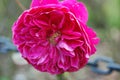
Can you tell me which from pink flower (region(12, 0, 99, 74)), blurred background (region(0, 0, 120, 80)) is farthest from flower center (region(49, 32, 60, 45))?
blurred background (region(0, 0, 120, 80))

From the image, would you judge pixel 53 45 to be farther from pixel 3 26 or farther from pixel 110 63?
pixel 3 26

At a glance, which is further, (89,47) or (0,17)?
(0,17)

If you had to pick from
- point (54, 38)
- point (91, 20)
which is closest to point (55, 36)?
point (54, 38)

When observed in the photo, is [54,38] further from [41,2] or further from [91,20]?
[91,20]

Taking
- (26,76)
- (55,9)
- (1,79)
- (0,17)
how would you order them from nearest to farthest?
(55,9)
(1,79)
(0,17)
(26,76)

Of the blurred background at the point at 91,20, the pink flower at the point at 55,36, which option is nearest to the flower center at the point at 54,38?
the pink flower at the point at 55,36

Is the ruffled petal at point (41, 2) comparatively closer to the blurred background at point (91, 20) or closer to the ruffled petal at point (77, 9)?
the ruffled petal at point (77, 9)

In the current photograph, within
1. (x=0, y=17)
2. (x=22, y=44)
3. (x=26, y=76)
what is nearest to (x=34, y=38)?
(x=22, y=44)

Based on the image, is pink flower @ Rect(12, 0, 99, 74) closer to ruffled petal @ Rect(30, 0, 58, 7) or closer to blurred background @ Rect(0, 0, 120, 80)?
ruffled petal @ Rect(30, 0, 58, 7)
